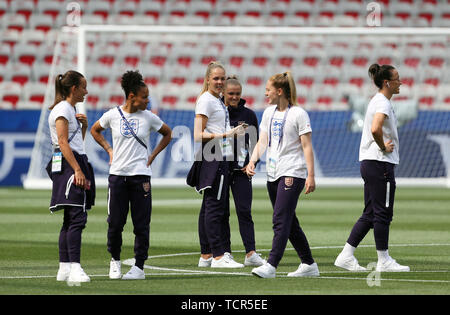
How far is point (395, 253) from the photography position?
11.1 meters

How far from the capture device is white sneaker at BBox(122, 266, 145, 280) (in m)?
8.67

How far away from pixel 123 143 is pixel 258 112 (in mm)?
17205

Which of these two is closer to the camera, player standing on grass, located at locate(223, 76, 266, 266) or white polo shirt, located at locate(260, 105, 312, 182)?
white polo shirt, located at locate(260, 105, 312, 182)

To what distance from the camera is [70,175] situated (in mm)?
8461

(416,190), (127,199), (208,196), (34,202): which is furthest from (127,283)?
(416,190)

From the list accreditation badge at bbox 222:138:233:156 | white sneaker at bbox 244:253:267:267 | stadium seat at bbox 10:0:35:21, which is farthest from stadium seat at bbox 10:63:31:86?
white sneaker at bbox 244:253:267:267

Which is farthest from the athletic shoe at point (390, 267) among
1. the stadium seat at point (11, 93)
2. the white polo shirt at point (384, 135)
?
the stadium seat at point (11, 93)

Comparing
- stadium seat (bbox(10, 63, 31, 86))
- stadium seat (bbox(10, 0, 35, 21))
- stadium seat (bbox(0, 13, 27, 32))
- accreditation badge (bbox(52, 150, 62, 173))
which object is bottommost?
accreditation badge (bbox(52, 150, 62, 173))

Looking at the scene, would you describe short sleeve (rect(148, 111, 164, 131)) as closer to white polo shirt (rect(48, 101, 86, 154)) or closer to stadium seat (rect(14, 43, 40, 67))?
white polo shirt (rect(48, 101, 86, 154))

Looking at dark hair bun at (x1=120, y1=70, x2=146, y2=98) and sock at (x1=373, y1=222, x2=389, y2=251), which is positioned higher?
dark hair bun at (x1=120, y1=70, x2=146, y2=98)

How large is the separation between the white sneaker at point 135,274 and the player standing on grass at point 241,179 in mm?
1693

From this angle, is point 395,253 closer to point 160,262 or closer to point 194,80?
point 160,262

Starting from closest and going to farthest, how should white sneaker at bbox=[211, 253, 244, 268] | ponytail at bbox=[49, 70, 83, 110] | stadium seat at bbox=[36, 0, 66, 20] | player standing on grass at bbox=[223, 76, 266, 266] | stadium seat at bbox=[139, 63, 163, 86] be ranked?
1. ponytail at bbox=[49, 70, 83, 110]
2. white sneaker at bbox=[211, 253, 244, 268]
3. player standing on grass at bbox=[223, 76, 266, 266]
4. stadium seat at bbox=[139, 63, 163, 86]
5. stadium seat at bbox=[36, 0, 66, 20]

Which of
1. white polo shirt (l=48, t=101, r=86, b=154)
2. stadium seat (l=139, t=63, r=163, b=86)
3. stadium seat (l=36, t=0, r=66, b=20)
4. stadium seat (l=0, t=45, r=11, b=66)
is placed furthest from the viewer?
stadium seat (l=36, t=0, r=66, b=20)
